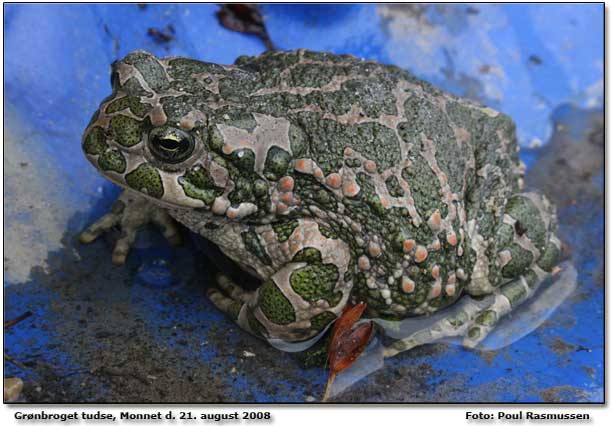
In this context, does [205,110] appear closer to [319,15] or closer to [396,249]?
[396,249]

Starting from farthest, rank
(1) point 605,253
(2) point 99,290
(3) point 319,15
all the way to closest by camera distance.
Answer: (3) point 319,15 → (1) point 605,253 → (2) point 99,290

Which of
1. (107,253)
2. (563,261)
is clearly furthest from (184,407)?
(563,261)

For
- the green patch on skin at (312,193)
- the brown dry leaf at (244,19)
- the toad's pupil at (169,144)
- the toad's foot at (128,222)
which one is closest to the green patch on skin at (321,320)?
the green patch on skin at (312,193)

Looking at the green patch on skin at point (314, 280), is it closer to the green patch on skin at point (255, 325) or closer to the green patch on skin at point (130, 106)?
the green patch on skin at point (255, 325)

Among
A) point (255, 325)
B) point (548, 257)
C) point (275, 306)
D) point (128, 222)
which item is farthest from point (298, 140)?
point (548, 257)

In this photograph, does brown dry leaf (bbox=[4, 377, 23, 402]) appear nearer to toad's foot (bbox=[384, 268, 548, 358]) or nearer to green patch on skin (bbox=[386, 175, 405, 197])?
toad's foot (bbox=[384, 268, 548, 358])

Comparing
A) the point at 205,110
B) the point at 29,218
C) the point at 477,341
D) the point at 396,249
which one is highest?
the point at 205,110
